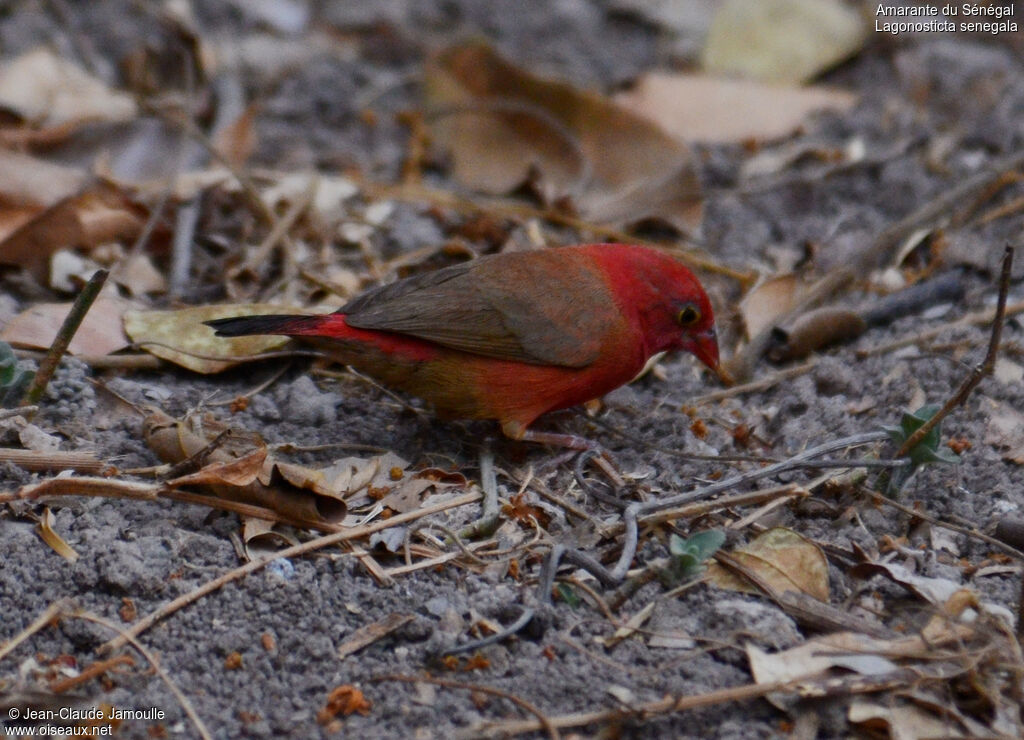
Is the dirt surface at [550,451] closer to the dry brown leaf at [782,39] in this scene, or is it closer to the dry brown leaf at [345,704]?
the dry brown leaf at [345,704]

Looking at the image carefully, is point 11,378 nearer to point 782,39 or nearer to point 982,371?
point 982,371

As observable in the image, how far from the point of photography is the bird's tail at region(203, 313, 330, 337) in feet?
11.8

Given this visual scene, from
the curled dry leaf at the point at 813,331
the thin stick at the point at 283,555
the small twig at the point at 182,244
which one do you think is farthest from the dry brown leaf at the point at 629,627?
the small twig at the point at 182,244

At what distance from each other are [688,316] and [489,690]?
1.79m

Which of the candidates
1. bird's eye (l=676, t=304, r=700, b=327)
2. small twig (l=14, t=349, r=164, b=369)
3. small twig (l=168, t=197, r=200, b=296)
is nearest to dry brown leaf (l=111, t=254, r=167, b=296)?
small twig (l=168, t=197, r=200, b=296)

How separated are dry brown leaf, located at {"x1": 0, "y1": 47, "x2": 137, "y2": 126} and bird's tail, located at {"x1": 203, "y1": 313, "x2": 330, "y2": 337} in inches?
85.6

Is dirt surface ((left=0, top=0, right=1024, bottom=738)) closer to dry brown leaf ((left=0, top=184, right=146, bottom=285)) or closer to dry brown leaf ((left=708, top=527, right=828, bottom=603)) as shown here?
dry brown leaf ((left=708, top=527, right=828, bottom=603))

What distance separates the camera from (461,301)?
385 centimetres

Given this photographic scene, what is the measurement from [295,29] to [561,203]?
2.50 metres

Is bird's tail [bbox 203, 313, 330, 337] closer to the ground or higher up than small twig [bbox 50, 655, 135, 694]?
higher up

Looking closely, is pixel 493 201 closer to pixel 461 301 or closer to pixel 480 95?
pixel 480 95

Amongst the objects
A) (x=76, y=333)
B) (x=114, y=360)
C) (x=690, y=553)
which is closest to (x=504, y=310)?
(x=690, y=553)

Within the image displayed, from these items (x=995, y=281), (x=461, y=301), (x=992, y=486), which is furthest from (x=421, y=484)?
(x=995, y=281)

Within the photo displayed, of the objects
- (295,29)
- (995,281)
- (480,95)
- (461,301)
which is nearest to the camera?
(461,301)
